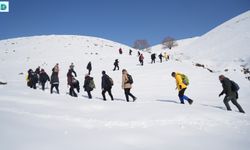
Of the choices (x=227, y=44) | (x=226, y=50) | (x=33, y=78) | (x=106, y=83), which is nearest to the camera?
(x=106, y=83)

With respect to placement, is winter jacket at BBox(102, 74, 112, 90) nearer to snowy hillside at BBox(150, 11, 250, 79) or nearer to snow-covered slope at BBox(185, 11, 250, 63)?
snowy hillside at BBox(150, 11, 250, 79)

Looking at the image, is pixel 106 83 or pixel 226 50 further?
pixel 226 50

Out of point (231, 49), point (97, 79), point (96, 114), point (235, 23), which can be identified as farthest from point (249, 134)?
point (235, 23)

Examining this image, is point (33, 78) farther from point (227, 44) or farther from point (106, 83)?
point (227, 44)

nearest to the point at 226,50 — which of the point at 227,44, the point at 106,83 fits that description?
the point at 227,44

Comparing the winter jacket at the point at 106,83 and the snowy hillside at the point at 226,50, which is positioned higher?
the snowy hillside at the point at 226,50

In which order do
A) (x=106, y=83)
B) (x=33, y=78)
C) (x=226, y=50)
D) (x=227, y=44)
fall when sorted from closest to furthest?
(x=106, y=83), (x=33, y=78), (x=226, y=50), (x=227, y=44)

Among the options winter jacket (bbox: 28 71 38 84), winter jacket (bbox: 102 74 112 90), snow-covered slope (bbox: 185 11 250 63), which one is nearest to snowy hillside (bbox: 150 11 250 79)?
snow-covered slope (bbox: 185 11 250 63)

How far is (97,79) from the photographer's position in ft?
82.3

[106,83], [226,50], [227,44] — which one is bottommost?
[106,83]

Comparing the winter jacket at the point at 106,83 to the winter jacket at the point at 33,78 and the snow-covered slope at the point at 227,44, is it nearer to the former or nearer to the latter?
the winter jacket at the point at 33,78

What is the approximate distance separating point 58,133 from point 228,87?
804 cm

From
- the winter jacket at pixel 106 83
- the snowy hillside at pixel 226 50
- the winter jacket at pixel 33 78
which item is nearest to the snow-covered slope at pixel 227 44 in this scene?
the snowy hillside at pixel 226 50

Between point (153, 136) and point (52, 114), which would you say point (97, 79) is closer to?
point (52, 114)
